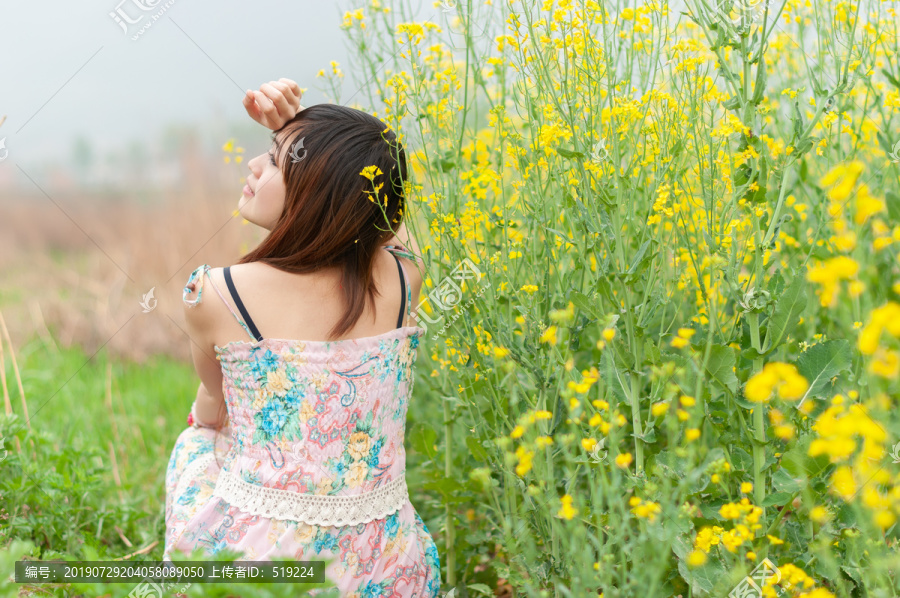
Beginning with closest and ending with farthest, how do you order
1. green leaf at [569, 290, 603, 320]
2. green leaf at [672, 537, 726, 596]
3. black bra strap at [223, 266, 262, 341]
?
1. green leaf at [672, 537, 726, 596]
2. green leaf at [569, 290, 603, 320]
3. black bra strap at [223, 266, 262, 341]

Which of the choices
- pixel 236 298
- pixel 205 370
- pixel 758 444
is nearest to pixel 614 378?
pixel 758 444

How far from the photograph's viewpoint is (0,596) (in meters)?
1.08

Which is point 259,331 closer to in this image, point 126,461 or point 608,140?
point 608,140

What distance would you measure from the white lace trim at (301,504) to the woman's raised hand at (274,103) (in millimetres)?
922

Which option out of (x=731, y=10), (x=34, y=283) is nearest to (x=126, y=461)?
(x=731, y=10)

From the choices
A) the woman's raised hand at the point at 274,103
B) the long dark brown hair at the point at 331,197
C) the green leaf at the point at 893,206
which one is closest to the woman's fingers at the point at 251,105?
the woman's raised hand at the point at 274,103

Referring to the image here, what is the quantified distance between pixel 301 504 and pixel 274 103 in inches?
40.2

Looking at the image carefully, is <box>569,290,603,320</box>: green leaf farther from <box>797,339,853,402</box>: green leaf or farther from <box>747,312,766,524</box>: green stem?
<box>797,339,853,402</box>: green leaf

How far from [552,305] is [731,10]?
2.48 feet

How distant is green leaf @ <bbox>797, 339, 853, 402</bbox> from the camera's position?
1452 millimetres

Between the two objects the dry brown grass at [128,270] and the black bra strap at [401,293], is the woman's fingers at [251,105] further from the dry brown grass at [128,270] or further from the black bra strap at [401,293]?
the dry brown grass at [128,270]

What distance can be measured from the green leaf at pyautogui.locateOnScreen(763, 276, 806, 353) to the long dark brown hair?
0.88 metres

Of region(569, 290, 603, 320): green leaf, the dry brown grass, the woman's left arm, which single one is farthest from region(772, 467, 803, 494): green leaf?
the dry brown grass

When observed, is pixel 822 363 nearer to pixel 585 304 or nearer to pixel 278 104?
pixel 585 304
